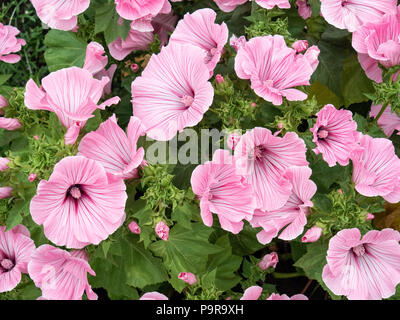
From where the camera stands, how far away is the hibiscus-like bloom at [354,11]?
4.05ft

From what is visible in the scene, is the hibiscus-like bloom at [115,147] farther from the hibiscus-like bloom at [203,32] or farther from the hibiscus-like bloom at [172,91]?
the hibiscus-like bloom at [203,32]

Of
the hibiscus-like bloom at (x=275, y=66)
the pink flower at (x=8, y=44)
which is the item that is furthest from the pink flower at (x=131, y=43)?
the hibiscus-like bloom at (x=275, y=66)

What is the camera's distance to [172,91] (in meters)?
1.14

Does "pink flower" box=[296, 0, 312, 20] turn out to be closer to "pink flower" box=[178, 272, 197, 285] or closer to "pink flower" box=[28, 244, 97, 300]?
"pink flower" box=[178, 272, 197, 285]

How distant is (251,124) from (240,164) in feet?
0.73

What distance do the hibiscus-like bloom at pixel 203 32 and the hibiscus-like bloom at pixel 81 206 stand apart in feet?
1.24

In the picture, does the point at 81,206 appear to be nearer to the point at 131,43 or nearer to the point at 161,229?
the point at 161,229

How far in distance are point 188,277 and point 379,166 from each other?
529 mm

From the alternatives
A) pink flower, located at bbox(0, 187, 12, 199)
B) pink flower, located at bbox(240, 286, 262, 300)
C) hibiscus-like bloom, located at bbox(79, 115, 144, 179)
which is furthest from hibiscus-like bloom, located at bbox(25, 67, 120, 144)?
A: pink flower, located at bbox(240, 286, 262, 300)

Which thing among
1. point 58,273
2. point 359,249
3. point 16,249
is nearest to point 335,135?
point 359,249

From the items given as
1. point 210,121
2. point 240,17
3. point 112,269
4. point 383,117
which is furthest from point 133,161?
point 383,117

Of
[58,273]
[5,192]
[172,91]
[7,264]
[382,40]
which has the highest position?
[382,40]

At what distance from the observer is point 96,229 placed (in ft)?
3.31

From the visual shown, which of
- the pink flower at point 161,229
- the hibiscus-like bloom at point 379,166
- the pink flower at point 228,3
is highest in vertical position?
the pink flower at point 228,3
